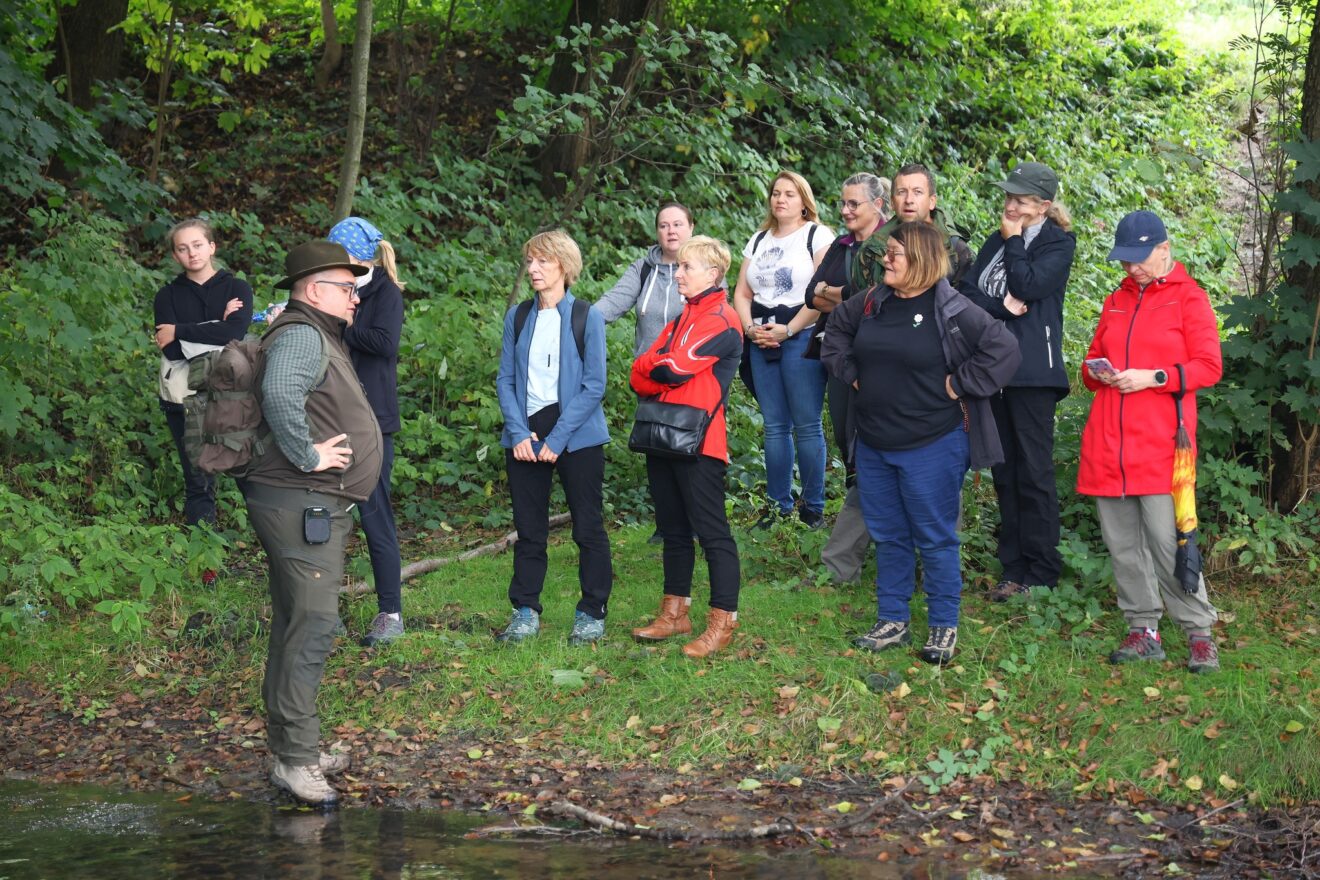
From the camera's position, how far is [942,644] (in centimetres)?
595

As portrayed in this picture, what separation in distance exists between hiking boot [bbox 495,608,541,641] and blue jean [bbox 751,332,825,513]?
1972mm

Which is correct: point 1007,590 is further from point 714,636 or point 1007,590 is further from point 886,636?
point 714,636

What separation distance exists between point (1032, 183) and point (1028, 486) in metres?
1.52

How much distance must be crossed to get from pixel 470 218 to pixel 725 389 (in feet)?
26.2


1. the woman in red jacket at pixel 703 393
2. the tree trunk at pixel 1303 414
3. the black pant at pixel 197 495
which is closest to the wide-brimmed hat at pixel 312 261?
the woman in red jacket at pixel 703 393

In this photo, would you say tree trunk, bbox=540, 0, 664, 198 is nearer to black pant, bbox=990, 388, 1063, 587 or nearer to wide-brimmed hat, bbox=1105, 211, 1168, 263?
black pant, bbox=990, 388, 1063, 587

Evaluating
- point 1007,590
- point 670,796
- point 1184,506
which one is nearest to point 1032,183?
point 1184,506

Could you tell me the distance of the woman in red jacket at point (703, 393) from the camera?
6082 mm

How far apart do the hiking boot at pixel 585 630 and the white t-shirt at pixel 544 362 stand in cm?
109

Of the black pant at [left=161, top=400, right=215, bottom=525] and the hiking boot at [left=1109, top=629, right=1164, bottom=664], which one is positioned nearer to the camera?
the hiking boot at [left=1109, top=629, right=1164, bottom=664]

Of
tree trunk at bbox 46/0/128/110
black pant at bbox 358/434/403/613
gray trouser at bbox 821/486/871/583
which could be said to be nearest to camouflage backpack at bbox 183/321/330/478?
black pant at bbox 358/434/403/613

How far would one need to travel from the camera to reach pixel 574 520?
6.46 meters

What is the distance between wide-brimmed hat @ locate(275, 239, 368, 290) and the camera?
5086 mm

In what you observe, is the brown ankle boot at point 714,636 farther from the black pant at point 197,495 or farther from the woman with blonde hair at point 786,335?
the black pant at point 197,495
